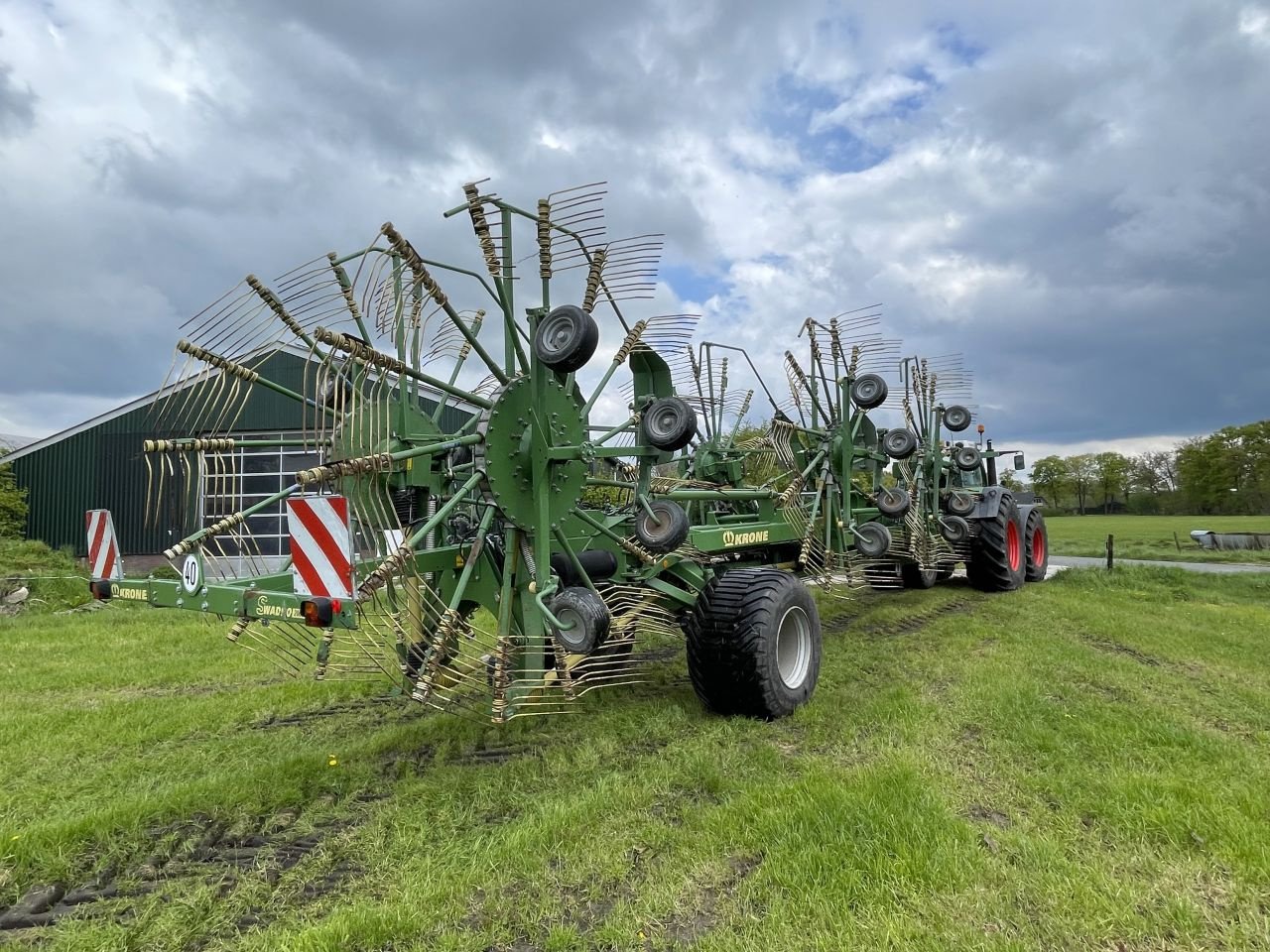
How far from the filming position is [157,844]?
10.4ft

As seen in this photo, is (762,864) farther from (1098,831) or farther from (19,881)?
(19,881)

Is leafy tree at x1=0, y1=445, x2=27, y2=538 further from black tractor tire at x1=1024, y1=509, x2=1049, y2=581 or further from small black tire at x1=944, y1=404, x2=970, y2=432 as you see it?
black tractor tire at x1=1024, y1=509, x2=1049, y2=581

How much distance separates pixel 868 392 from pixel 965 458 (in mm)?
3826

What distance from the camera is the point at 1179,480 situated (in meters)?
60.4

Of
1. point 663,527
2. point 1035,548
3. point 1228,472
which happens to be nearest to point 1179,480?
point 1228,472

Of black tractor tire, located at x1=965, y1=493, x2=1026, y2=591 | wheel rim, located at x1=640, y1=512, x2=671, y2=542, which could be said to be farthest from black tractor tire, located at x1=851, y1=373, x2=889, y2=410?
wheel rim, located at x1=640, y1=512, x2=671, y2=542

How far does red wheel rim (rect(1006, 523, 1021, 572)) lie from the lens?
1065 cm

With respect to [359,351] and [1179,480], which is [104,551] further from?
[1179,480]

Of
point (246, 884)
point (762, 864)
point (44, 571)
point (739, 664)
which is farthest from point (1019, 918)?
point (44, 571)

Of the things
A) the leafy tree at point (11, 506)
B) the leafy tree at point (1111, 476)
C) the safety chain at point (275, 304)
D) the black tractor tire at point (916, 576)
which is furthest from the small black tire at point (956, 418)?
the leafy tree at point (1111, 476)

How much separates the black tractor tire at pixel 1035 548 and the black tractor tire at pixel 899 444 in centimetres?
428

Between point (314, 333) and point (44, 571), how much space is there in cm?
1023

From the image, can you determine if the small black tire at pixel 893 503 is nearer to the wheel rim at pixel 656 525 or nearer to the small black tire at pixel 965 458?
the small black tire at pixel 965 458

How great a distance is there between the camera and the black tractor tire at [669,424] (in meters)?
4.59
